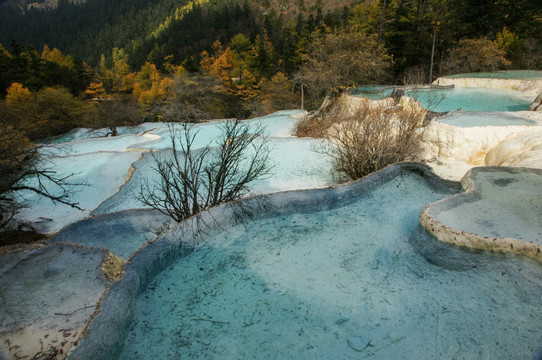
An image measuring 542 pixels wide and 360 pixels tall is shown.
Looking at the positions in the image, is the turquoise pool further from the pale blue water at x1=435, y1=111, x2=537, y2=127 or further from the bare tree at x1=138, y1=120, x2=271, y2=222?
the pale blue water at x1=435, y1=111, x2=537, y2=127

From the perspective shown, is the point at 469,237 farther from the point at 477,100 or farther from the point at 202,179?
the point at 477,100

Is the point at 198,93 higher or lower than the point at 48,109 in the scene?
higher

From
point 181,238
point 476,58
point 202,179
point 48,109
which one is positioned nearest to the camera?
point 181,238

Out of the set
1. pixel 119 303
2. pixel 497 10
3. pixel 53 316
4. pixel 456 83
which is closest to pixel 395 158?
pixel 119 303

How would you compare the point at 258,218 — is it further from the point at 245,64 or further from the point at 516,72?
the point at 245,64

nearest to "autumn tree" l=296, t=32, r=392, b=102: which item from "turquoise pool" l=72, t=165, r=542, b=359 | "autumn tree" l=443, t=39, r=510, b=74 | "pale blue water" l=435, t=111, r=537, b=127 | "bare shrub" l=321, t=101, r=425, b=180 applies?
"autumn tree" l=443, t=39, r=510, b=74

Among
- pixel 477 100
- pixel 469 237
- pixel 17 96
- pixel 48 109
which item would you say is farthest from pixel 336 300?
pixel 17 96

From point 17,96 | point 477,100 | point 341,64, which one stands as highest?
point 341,64
